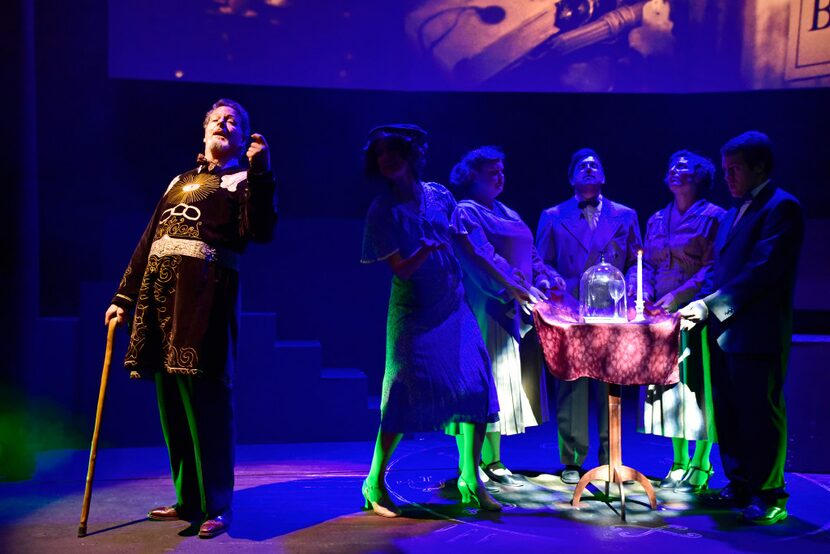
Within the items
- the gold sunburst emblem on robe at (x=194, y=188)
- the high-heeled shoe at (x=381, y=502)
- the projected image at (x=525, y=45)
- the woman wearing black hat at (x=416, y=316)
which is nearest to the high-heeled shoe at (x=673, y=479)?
the woman wearing black hat at (x=416, y=316)

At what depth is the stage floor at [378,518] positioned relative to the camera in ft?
10.6

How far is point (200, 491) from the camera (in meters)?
3.47

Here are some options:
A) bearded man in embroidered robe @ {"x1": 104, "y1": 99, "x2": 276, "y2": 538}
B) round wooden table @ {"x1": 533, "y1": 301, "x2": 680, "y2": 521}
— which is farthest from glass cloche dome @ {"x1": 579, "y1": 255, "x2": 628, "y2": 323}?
bearded man in embroidered robe @ {"x1": 104, "y1": 99, "x2": 276, "y2": 538}

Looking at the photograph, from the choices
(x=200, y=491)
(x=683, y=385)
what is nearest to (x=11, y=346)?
(x=200, y=491)

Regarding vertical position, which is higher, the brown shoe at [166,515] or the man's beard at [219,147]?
the man's beard at [219,147]

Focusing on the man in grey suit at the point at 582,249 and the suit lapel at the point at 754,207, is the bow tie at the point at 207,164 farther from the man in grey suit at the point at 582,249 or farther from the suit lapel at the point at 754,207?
the suit lapel at the point at 754,207

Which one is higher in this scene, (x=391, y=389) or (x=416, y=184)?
(x=416, y=184)

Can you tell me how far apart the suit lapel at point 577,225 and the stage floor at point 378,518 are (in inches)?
45.8

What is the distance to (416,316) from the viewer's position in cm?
358

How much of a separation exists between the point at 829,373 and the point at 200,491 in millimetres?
3112

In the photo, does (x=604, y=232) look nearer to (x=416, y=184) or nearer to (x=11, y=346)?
(x=416, y=184)

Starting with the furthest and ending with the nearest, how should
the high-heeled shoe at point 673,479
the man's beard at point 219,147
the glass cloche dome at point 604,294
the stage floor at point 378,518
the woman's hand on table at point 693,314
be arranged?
the high-heeled shoe at point 673,479 → the glass cloche dome at point 604,294 → the woman's hand on table at point 693,314 → the man's beard at point 219,147 → the stage floor at point 378,518

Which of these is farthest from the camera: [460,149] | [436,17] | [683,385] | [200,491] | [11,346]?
[460,149]

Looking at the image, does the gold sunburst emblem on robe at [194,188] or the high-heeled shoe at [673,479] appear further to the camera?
the high-heeled shoe at [673,479]
